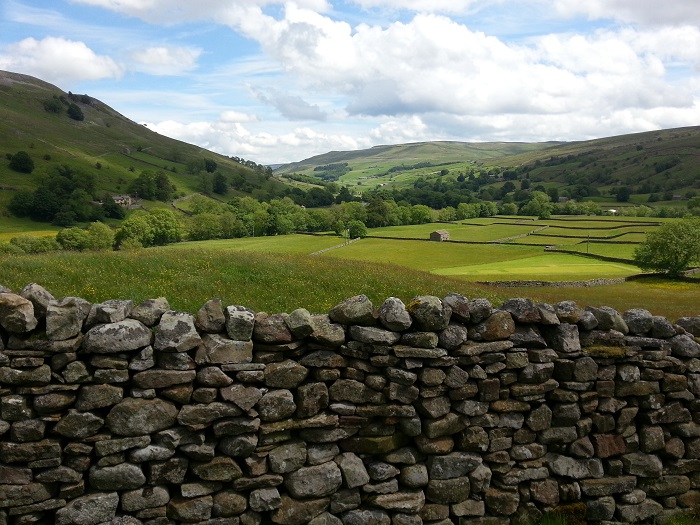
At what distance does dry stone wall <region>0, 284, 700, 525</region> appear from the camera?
18.4ft

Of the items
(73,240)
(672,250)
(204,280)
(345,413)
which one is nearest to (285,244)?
(73,240)

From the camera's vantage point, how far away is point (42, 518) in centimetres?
567

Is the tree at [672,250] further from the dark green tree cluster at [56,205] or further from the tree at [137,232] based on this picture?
the dark green tree cluster at [56,205]

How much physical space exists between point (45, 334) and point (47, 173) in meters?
167

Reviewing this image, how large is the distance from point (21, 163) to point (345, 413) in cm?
17713

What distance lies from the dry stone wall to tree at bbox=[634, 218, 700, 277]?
70.7m

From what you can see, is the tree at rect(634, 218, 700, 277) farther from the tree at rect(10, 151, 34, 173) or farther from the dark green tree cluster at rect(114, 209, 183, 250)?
the tree at rect(10, 151, 34, 173)

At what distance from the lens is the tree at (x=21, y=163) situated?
15150cm

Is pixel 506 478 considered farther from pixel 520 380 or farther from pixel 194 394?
pixel 194 394

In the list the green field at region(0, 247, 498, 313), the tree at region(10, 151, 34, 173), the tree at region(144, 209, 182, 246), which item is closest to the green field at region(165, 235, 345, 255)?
the tree at region(144, 209, 182, 246)

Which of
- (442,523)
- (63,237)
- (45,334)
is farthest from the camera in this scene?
(63,237)

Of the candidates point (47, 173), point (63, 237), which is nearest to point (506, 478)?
point (63, 237)

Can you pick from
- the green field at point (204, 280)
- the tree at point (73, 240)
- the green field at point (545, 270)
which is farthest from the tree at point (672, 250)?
the tree at point (73, 240)

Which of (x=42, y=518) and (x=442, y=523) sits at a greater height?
(x=42, y=518)
